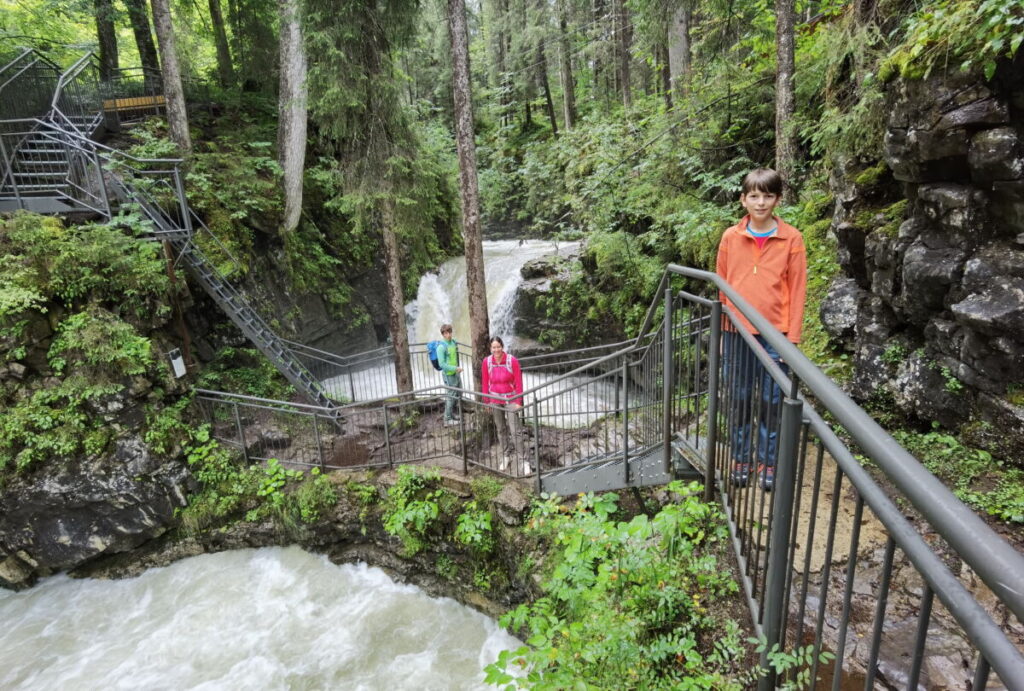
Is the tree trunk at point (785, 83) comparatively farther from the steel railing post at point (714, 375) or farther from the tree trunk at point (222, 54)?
the tree trunk at point (222, 54)

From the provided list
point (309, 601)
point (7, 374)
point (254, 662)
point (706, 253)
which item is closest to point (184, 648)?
point (254, 662)

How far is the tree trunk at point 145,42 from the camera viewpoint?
14.3 meters

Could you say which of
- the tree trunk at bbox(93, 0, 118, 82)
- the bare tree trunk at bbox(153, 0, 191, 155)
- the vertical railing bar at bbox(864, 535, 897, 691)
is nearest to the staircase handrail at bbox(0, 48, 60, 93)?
the bare tree trunk at bbox(153, 0, 191, 155)

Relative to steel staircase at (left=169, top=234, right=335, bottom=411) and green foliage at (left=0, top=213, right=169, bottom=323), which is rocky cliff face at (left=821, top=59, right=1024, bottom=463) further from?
green foliage at (left=0, top=213, right=169, bottom=323)

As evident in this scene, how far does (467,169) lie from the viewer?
321 inches

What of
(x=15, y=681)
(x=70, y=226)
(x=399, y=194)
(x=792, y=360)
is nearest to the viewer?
(x=792, y=360)

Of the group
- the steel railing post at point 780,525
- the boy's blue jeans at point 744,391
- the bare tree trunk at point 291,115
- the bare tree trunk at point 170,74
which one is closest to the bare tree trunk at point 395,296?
the bare tree trunk at point 291,115

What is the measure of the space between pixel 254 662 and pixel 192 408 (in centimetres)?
415

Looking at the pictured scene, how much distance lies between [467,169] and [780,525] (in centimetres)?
733

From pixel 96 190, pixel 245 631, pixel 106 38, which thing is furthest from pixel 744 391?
pixel 106 38

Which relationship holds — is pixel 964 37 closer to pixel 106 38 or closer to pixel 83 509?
pixel 83 509

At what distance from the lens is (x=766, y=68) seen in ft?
31.5

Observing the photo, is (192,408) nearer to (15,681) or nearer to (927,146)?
(15,681)

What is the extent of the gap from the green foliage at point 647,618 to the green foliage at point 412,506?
3.73 metres
